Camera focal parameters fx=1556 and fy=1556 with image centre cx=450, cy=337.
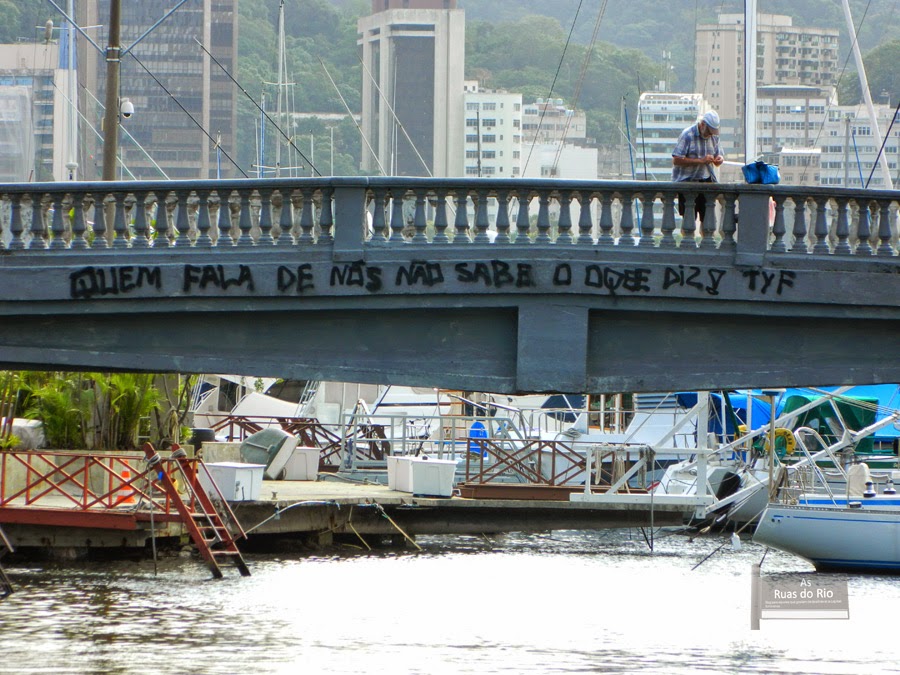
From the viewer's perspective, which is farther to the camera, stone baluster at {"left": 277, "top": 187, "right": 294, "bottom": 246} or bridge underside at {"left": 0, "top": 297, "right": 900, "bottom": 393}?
stone baluster at {"left": 277, "top": 187, "right": 294, "bottom": 246}

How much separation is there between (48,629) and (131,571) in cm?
606

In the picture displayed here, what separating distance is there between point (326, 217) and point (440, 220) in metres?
1.14

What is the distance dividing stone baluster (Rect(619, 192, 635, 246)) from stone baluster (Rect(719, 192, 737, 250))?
879 millimetres

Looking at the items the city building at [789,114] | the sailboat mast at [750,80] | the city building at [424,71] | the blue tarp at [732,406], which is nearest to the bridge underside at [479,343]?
the sailboat mast at [750,80]

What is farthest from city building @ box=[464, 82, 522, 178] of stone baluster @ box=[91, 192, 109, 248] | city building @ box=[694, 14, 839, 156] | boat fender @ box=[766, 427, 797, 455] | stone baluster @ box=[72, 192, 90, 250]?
stone baluster @ box=[91, 192, 109, 248]

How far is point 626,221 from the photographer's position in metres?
15.3

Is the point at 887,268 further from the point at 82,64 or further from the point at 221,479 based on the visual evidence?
the point at 82,64

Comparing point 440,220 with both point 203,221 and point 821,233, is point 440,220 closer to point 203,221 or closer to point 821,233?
point 203,221

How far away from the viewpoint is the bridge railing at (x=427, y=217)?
1510 cm

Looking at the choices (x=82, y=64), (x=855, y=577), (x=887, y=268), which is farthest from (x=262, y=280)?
(x=82, y=64)

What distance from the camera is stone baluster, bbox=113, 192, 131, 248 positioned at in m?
15.3

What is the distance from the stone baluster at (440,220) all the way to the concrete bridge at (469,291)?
0.09 feet

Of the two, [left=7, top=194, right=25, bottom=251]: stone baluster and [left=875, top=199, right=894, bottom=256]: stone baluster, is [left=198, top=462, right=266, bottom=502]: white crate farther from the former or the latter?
[left=875, top=199, right=894, bottom=256]: stone baluster

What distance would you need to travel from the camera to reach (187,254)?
49.6ft
